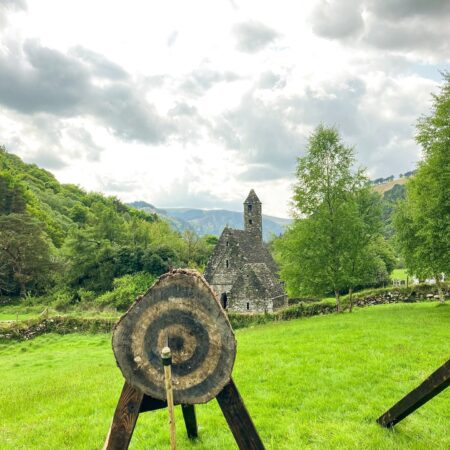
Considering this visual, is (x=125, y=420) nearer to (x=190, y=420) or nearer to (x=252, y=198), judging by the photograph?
(x=190, y=420)

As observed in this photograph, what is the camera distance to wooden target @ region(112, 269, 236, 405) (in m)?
4.54

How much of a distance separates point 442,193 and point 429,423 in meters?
17.1

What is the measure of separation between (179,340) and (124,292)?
39.4 meters

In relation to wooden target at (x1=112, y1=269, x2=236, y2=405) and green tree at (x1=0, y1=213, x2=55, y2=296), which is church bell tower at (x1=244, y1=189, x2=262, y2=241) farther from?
wooden target at (x1=112, y1=269, x2=236, y2=405)

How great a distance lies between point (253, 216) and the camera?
140 feet

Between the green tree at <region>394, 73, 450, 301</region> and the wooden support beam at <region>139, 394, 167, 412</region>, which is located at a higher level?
the green tree at <region>394, 73, 450, 301</region>

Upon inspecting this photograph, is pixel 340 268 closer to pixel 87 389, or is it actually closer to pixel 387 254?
pixel 87 389

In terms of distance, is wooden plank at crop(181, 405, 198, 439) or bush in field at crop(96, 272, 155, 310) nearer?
wooden plank at crop(181, 405, 198, 439)

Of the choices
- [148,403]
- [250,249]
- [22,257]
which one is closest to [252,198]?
[250,249]

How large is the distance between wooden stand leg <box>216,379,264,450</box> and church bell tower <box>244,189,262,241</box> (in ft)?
123

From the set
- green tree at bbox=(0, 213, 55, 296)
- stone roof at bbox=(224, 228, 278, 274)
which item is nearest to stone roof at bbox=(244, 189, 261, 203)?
stone roof at bbox=(224, 228, 278, 274)

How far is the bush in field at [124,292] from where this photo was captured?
4109 centimetres

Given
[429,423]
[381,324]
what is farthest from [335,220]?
[429,423]

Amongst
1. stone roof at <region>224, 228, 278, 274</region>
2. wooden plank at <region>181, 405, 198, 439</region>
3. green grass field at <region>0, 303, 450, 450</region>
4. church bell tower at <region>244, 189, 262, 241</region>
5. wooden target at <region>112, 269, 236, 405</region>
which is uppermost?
church bell tower at <region>244, 189, 262, 241</region>
